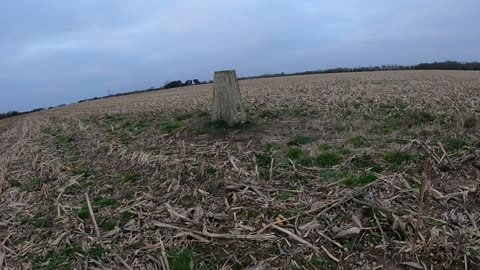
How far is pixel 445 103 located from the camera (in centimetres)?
1164

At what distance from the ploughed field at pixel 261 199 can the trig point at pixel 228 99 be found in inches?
16.2

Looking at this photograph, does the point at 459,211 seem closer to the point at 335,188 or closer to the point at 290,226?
the point at 335,188

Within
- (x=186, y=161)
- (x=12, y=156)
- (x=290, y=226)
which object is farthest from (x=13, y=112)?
(x=290, y=226)

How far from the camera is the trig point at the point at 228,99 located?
1002 cm

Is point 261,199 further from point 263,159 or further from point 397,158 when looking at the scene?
point 397,158

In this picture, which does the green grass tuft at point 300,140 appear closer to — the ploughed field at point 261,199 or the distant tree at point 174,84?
the ploughed field at point 261,199

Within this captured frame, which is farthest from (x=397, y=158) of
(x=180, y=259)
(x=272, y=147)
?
(x=180, y=259)

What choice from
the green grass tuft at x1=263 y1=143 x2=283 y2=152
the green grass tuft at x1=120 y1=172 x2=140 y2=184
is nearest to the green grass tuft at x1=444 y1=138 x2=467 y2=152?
the green grass tuft at x1=263 y1=143 x2=283 y2=152

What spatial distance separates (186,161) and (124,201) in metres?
1.55

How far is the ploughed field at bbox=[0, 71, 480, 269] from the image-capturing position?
450cm

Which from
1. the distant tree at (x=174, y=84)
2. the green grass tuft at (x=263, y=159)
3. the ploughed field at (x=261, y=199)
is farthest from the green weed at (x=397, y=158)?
the distant tree at (x=174, y=84)

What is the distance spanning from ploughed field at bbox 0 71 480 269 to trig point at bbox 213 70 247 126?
41cm

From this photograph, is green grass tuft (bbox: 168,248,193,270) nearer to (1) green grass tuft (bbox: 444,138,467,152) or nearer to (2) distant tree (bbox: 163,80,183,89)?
(1) green grass tuft (bbox: 444,138,467,152)

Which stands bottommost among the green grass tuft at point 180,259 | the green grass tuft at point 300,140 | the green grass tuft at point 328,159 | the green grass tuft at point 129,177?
the green grass tuft at point 180,259
